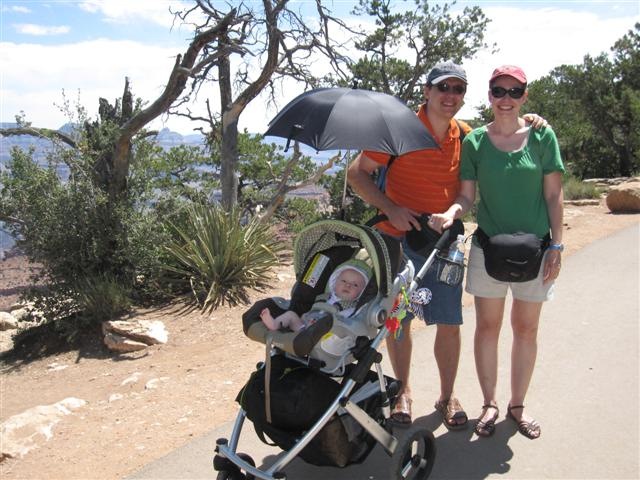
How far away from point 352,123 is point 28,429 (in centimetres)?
310

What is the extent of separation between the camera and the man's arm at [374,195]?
146 inches

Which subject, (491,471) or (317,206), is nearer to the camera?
(491,471)

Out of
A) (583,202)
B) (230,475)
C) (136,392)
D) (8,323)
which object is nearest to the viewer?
(230,475)

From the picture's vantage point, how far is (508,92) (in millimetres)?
3605

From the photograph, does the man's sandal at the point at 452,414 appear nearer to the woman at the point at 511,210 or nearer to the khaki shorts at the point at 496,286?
the woman at the point at 511,210

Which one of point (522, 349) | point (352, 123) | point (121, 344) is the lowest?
point (121, 344)

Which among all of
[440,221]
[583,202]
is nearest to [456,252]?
[440,221]

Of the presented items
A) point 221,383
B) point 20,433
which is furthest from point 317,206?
point 20,433

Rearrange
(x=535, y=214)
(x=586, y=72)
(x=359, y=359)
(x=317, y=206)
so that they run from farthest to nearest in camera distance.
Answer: (x=586, y=72), (x=317, y=206), (x=535, y=214), (x=359, y=359)

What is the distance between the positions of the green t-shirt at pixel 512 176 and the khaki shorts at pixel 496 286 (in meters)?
0.20

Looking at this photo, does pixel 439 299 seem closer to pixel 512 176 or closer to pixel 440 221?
pixel 440 221

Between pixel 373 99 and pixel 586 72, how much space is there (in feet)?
77.5

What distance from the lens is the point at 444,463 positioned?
11.9 feet

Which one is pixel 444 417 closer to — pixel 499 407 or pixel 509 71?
pixel 499 407
